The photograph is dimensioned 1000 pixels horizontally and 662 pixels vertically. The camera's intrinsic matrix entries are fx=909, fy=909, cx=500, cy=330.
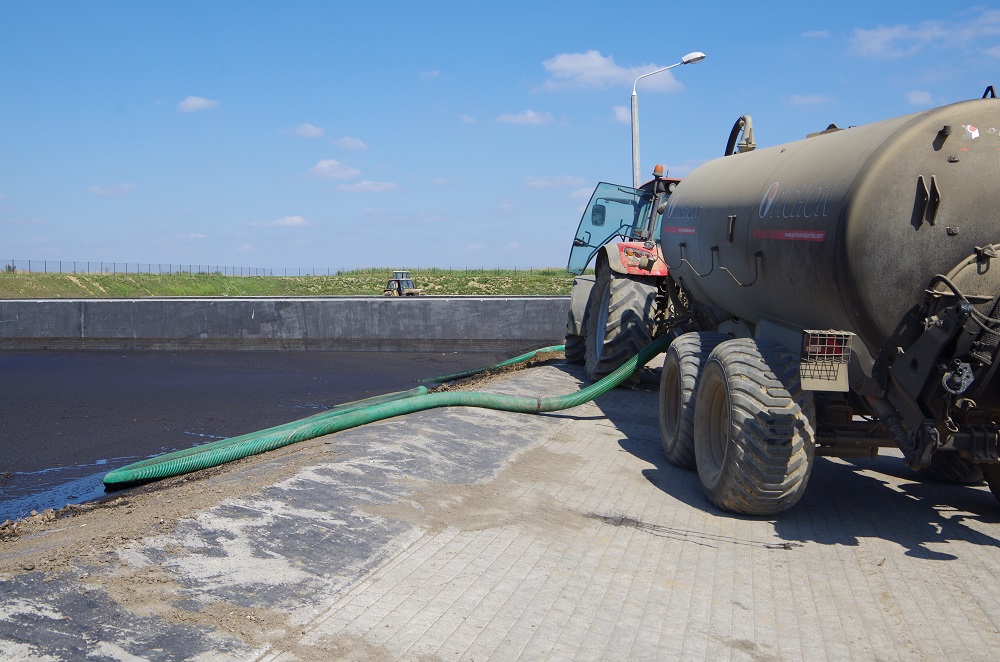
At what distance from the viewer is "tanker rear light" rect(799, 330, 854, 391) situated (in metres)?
6.04

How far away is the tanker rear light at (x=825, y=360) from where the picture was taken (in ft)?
19.8

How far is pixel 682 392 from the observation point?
824cm

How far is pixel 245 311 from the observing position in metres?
22.1

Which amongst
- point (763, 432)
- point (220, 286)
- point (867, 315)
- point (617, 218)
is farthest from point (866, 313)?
point (220, 286)

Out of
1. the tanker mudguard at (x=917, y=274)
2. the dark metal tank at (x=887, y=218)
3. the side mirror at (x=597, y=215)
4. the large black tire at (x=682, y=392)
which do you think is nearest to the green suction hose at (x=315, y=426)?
the large black tire at (x=682, y=392)

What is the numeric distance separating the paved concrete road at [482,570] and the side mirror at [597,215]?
6879 millimetres

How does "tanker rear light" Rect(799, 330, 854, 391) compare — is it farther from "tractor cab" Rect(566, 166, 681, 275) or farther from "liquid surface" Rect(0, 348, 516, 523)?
"tractor cab" Rect(566, 166, 681, 275)

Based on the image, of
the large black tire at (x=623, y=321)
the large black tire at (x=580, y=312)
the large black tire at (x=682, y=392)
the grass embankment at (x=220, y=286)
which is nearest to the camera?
the large black tire at (x=682, y=392)

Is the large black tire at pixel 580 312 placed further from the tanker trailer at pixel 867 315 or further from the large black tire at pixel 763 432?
the large black tire at pixel 763 432

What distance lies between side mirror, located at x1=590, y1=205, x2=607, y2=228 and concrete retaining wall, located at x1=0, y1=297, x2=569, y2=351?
8.20 meters

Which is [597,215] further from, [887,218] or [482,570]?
[482,570]

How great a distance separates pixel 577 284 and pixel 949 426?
363 inches

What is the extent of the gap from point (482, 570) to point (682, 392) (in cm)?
352

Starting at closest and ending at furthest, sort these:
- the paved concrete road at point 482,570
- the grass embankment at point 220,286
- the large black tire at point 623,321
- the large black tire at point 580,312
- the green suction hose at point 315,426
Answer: the paved concrete road at point 482,570, the green suction hose at point 315,426, the large black tire at point 623,321, the large black tire at point 580,312, the grass embankment at point 220,286
